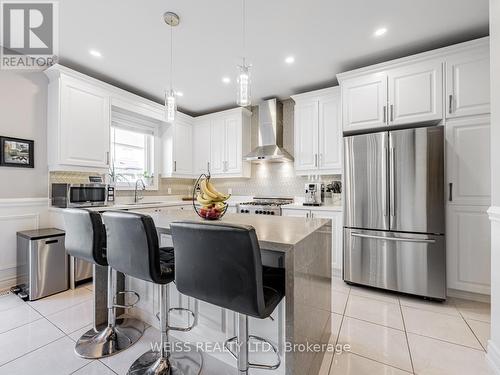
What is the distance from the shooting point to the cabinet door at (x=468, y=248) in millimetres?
2299

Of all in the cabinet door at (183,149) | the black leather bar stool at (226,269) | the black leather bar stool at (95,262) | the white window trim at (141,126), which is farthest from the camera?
the cabinet door at (183,149)

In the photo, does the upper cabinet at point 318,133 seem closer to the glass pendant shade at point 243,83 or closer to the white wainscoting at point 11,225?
the glass pendant shade at point 243,83

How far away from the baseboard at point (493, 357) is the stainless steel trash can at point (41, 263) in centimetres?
382

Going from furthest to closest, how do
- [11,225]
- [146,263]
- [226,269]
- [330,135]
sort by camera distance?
[330,135] → [11,225] → [146,263] → [226,269]

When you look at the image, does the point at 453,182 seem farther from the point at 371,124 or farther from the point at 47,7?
the point at 47,7

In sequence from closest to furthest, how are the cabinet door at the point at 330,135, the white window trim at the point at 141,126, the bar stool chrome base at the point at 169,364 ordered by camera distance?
1. the bar stool chrome base at the point at 169,364
2. the cabinet door at the point at 330,135
3. the white window trim at the point at 141,126

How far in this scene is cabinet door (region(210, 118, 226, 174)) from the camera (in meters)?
4.51

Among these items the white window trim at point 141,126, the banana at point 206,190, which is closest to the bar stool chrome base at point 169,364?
the banana at point 206,190

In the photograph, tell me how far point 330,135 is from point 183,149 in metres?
→ 2.76

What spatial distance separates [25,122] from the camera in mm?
2814

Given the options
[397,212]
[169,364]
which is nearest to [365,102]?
[397,212]

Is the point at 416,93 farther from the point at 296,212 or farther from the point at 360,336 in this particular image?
the point at 360,336

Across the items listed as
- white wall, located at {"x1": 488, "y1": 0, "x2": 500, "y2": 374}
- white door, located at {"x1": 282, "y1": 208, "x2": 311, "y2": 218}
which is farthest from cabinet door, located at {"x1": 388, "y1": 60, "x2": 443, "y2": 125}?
white door, located at {"x1": 282, "y1": 208, "x2": 311, "y2": 218}

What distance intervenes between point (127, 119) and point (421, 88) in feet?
13.8
